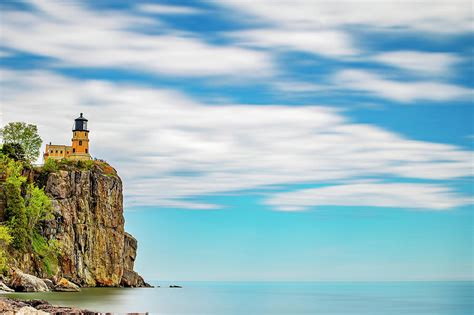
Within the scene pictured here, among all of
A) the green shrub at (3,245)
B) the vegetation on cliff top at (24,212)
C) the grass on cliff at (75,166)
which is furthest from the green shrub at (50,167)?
the green shrub at (3,245)

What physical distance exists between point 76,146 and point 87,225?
27.8m

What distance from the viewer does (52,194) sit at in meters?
133

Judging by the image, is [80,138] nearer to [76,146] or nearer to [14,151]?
[76,146]

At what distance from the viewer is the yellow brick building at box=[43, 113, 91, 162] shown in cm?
15600

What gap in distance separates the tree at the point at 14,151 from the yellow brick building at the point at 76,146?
55.8ft

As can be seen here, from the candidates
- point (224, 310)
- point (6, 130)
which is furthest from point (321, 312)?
point (6, 130)

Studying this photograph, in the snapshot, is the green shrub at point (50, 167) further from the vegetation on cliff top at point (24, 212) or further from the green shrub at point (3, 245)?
the green shrub at point (3, 245)

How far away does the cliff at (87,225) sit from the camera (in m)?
128

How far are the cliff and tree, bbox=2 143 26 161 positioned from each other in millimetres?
5670


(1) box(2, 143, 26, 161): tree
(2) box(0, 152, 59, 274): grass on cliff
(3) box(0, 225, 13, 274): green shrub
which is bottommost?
(3) box(0, 225, 13, 274): green shrub

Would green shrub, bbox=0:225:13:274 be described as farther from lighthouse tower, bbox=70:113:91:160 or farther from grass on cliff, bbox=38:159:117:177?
lighthouse tower, bbox=70:113:91:160

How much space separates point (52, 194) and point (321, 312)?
66247mm

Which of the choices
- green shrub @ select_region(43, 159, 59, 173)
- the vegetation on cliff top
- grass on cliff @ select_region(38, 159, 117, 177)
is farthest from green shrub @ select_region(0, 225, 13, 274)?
grass on cliff @ select_region(38, 159, 117, 177)

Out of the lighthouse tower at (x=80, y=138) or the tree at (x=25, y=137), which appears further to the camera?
the lighthouse tower at (x=80, y=138)
